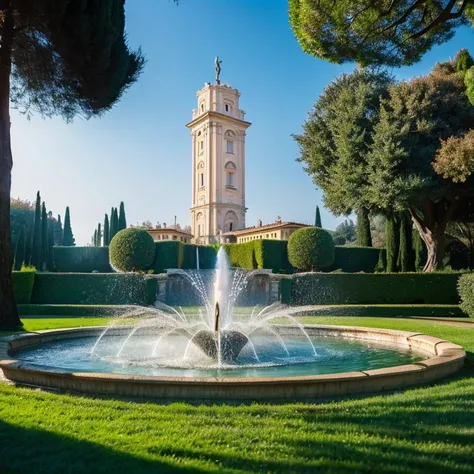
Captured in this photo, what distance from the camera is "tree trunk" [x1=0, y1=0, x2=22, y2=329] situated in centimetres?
1069

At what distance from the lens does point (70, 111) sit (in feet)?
41.7

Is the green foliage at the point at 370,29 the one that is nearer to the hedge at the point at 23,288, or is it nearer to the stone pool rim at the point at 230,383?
the stone pool rim at the point at 230,383

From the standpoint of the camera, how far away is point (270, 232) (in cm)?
4097

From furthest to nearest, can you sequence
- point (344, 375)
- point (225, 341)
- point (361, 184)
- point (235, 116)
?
point (235, 116) < point (361, 184) < point (225, 341) < point (344, 375)

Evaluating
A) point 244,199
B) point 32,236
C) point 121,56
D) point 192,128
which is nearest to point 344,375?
point 121,56

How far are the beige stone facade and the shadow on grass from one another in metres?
32.3

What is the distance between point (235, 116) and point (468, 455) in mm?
53516

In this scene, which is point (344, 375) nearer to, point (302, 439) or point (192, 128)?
point (302, 439)

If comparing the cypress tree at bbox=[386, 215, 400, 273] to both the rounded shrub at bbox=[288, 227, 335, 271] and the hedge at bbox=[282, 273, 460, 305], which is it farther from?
the hedge at bbox=[282, 273, 460, 305]

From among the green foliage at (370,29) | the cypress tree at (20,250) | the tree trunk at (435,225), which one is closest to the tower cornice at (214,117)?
the cypress tree at (20,250)

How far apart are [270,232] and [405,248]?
49.6 feet

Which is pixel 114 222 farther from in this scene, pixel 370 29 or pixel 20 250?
pixel 370 29

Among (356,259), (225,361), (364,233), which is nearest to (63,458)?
(225,361)

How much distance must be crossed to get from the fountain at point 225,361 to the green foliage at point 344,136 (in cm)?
1254
